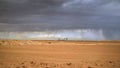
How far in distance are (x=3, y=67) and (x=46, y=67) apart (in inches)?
152

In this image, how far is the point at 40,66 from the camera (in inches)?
930

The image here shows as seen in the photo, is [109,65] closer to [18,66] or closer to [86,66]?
[86,66]

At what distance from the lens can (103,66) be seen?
23.5 meters

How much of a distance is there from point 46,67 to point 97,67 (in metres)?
4.66

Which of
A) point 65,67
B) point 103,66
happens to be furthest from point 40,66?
point 103,66

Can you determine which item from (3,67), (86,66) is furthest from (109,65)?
(3,67)

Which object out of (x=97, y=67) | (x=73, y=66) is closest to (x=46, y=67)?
(x=73, y=66)

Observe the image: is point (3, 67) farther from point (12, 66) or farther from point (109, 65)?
point (109, 65)

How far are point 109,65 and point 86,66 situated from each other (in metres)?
2.25

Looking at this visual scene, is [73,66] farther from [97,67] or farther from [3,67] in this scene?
[3,67]

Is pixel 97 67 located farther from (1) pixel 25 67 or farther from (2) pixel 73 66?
(1) pixel 25 67

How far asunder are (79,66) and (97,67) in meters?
1.70

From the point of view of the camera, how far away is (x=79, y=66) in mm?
23656

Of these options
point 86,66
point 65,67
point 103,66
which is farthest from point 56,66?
point 103,66
